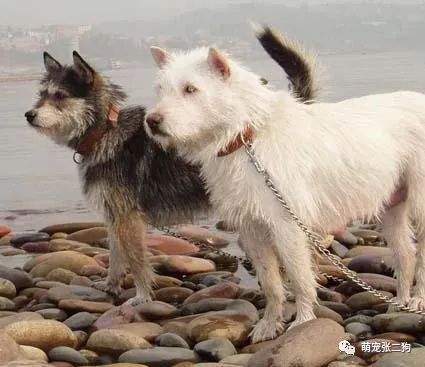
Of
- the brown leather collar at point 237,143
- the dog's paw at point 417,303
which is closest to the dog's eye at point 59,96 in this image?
the brown leather collar at point 237,143

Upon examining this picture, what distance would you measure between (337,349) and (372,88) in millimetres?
23258

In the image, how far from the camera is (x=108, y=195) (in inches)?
255

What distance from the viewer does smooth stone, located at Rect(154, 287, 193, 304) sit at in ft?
21.7

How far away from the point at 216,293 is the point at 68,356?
5.38ft

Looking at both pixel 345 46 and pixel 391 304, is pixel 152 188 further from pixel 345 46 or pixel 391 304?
pixel 345 46

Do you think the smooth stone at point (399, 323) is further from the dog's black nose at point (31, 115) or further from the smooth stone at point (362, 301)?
the dog's black nose at point (31, 115)

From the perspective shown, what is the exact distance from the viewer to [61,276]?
7363 millimetres

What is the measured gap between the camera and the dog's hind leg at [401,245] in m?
5.77

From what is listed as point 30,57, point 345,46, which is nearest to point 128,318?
point 30,57

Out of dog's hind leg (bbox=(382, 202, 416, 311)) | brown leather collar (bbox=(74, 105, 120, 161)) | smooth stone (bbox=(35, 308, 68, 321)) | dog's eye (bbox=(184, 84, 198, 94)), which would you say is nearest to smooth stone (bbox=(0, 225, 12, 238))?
brown leather collar (bbox=(74, 105, 120, 161))

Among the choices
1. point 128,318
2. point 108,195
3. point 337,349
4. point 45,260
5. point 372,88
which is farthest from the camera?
point 372,88

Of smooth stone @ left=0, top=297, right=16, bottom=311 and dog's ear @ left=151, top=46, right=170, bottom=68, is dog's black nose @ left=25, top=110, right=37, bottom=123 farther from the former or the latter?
dog's ear @ left=151, top=46, right=170, bottom=68

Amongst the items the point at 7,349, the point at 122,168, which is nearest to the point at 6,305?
the point at 122,168

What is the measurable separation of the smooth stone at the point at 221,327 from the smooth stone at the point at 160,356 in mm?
270
